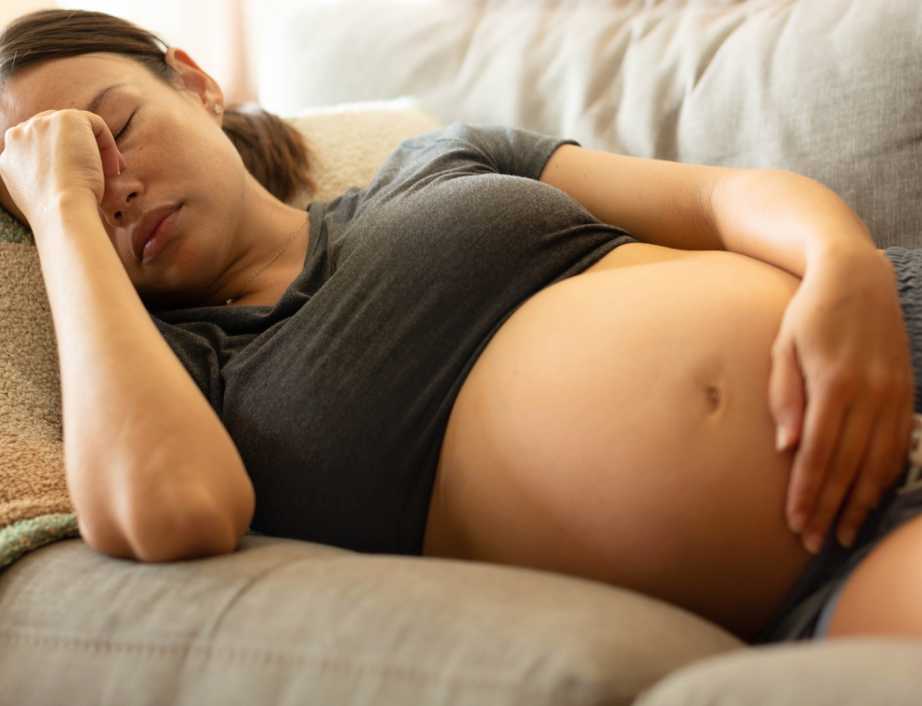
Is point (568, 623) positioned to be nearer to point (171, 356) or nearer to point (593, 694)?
point (593, 694)

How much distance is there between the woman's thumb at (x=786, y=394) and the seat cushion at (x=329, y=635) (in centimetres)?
16

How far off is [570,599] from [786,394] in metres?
0.25

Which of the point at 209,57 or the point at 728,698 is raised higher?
the point at 728,698

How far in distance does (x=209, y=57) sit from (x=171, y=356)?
149 cm

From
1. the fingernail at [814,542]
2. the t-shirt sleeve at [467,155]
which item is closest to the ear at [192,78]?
the t-shirt sleeve at [467,155]

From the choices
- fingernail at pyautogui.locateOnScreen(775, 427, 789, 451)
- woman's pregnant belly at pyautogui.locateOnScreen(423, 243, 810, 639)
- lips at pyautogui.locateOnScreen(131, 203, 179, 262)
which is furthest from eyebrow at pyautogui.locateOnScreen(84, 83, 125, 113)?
fingernail at pyautogui.locateOnScreen(775, 427, 789, 451)

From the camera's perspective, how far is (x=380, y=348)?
0.84 metres

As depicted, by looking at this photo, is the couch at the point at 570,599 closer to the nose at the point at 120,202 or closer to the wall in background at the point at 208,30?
the nose at the point at 120,202

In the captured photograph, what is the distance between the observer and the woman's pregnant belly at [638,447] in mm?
706

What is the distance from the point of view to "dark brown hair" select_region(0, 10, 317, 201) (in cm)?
101

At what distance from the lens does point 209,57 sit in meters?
2.08

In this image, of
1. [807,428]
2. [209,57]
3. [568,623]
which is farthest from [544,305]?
[209,57]

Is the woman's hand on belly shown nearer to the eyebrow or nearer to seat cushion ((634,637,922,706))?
seat cushion ((634,637,922,706))

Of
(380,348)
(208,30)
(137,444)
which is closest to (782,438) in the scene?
(380,348)
